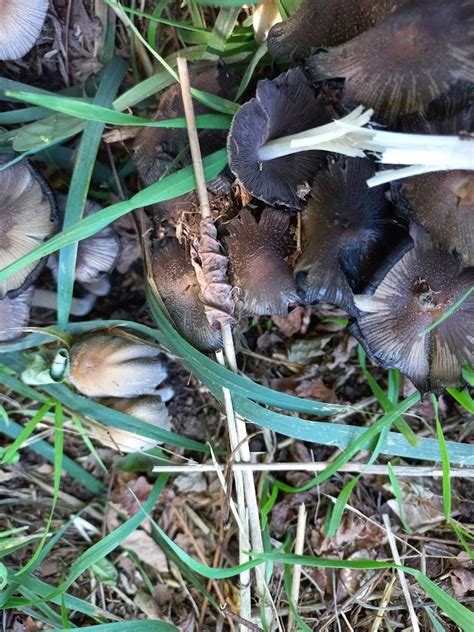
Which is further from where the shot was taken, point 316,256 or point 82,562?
point 82,562

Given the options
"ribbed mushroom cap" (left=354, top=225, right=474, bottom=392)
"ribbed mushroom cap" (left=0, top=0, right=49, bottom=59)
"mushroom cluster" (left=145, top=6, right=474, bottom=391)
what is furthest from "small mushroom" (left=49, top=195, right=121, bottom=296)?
"ribbed mushroom cap" (left=354, top=225, right=474, bottom=392)

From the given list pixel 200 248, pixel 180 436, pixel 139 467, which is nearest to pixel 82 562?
Answer: pixel 139 467

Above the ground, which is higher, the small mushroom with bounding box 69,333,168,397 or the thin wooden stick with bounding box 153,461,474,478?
the small mushroom with bounding box 69,333,168,397

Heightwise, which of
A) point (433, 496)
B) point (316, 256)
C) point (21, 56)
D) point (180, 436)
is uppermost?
point (21, 56)

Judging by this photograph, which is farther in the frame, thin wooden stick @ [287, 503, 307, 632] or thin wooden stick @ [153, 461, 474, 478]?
thin wooden stick @ [287, 503, 307, 632]

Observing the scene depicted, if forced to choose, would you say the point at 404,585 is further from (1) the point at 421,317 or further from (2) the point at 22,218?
(2) the point at 22,218

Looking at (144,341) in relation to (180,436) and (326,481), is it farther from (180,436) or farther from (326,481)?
(326,481)

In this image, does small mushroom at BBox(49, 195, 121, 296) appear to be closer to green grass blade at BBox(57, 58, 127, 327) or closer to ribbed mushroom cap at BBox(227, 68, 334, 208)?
green grass blade at BBox(57, 58, 127, 327)
